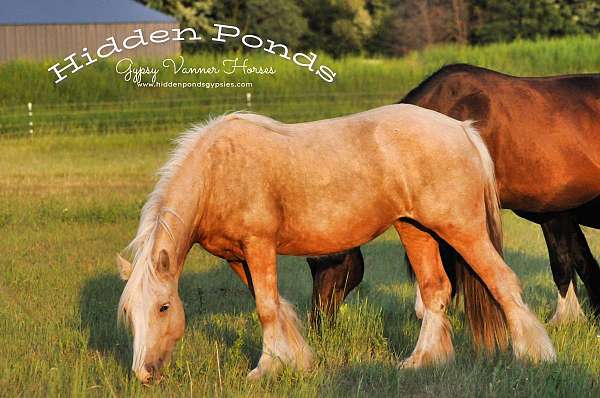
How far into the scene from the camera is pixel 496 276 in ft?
19.3

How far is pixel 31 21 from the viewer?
105 feet

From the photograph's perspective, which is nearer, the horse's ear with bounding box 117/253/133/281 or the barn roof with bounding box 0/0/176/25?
the horse's ear with bounding box 117/253/133/281

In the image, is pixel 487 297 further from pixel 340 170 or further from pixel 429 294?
pixel 340 170

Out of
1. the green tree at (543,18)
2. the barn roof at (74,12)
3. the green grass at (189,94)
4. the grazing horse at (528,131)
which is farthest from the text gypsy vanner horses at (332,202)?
the green tree at (543,18)

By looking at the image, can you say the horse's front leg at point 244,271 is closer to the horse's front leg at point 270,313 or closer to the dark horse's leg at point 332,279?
the horse's front leg at point 270,313

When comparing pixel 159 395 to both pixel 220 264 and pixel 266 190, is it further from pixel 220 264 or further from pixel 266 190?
pixel 220 264

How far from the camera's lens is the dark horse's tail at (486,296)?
597 cm

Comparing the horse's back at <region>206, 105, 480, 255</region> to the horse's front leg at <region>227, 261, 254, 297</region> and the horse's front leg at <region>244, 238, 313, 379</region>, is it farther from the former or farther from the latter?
the horse's front leg at <region>227, 261, 254, 297</region>

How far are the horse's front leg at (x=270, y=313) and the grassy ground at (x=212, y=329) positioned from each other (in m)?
0.17

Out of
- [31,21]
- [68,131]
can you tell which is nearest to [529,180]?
[68,131]

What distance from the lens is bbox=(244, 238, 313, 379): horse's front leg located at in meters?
5.53

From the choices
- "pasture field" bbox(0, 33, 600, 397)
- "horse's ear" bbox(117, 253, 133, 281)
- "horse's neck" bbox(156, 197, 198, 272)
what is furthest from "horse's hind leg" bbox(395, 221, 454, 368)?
"horse's ear" bbox(117, 253, 133, 281)

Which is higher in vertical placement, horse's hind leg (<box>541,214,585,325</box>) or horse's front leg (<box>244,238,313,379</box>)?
horse's front leg (<box>244,238,313,379</box>)

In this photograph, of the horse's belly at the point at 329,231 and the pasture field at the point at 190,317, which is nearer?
the pasture field at the point at 190,317
